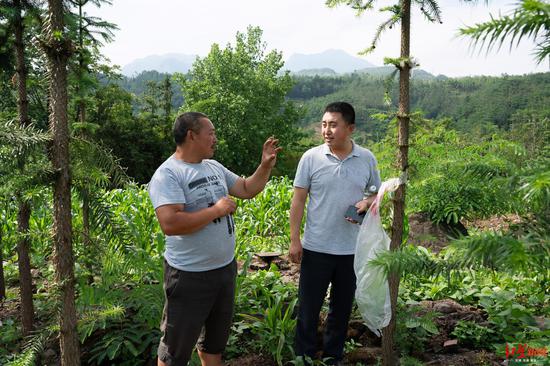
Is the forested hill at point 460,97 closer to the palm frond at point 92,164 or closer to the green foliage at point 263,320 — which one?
the green foliage at point 263,320

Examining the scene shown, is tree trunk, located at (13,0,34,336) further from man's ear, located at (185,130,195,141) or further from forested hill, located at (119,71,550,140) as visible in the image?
forested hill, located at (119,71,550,140)

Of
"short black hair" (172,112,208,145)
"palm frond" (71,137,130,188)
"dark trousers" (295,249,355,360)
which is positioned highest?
"short black hair" (172,112,208,145)

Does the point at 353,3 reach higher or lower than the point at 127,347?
higher

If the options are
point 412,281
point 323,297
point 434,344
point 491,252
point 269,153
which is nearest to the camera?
point 491,252

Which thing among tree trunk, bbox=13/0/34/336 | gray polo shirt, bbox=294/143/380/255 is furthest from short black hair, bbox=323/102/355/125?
tree trunk, bbox=13/0/34/336

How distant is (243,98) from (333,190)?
92.5 ft

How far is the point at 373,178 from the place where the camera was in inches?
143

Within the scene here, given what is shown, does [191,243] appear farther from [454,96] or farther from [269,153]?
[454,96]

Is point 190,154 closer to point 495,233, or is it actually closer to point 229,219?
point 229,219

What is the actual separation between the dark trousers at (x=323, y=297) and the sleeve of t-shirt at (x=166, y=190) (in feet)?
3.86

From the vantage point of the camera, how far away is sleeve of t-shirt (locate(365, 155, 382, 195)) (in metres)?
3.62

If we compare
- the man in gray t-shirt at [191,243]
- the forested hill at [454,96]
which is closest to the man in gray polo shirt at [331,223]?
the man in gray t-shirt at [191,243]

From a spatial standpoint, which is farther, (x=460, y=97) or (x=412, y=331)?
(x=460, y=97)

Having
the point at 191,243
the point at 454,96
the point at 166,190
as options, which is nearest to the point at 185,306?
the point at 191,243
